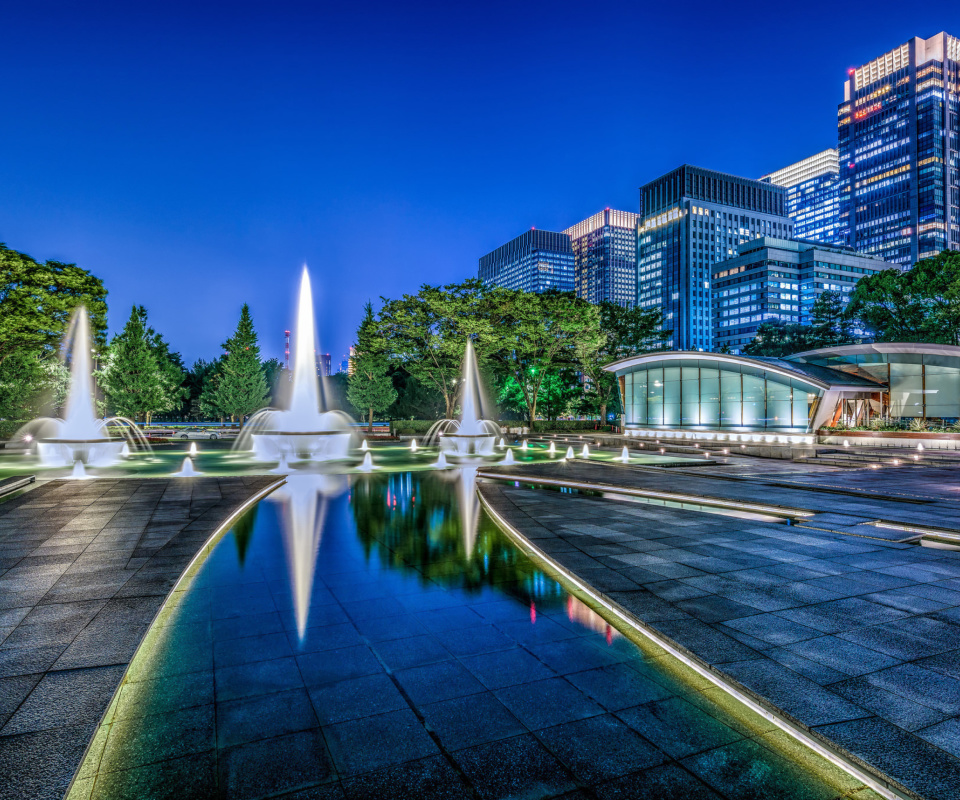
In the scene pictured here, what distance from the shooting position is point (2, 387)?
93.2ft

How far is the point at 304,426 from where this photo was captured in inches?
970

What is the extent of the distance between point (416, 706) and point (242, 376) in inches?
2029

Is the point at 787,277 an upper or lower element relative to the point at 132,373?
upper

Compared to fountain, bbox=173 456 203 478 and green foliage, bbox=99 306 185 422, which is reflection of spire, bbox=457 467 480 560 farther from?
green foliage, bbox=99 306 185 422

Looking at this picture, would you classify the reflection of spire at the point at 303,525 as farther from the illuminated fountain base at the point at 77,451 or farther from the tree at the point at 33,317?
the tree at the point at 33,317

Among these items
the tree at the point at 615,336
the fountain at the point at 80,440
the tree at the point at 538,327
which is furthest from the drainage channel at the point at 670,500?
the tree at the point at 615,336

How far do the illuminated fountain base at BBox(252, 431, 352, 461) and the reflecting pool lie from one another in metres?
16.3

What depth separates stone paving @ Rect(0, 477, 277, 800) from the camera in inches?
123

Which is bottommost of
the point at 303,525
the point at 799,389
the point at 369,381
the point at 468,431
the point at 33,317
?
the point at 303,525

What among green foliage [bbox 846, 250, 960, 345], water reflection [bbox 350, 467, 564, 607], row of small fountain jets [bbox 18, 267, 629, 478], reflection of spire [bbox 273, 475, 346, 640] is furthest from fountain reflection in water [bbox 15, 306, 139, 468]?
green foliage [bbox 846, 250, 960, 345]

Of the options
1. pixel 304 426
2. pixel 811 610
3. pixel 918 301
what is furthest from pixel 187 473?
pixel 918 301

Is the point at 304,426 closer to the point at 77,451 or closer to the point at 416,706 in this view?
the point at 77,451

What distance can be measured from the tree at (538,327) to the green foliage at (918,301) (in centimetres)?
2248

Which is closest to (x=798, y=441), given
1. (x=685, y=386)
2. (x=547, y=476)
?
(x=685, y=386)
